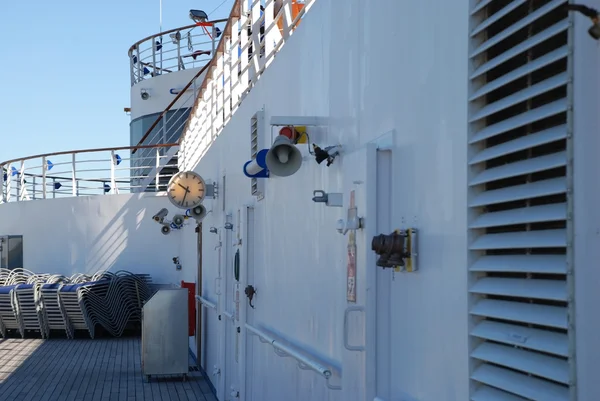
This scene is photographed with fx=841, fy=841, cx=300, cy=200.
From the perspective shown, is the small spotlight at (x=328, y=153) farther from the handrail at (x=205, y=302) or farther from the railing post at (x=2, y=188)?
A: the railing post at (x=2, y=188)

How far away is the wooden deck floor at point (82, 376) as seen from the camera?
7.99m

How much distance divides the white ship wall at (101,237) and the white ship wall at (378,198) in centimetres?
944

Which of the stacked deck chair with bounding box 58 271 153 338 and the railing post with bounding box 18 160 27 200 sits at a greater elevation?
the railing post with bounding box 18 160 27 200

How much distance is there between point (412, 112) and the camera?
2.64 metres

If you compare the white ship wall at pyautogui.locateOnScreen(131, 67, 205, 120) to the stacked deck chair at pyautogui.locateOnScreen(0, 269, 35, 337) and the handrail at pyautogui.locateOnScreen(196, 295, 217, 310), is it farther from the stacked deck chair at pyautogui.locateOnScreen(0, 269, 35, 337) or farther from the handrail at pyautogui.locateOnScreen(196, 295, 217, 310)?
the handrail at pyautogui.locateOnScreen(196, 295, 217, 310)

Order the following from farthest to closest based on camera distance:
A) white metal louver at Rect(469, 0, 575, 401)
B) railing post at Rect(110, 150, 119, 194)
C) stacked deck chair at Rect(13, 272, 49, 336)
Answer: railing post at Rect(110, 150, 119, 194)
stacked deck chair at Rect(13, 272, 49, 336)
white metal louver at Rect(469, 0, 575, 401)

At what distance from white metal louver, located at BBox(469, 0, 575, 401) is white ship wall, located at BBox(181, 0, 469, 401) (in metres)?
0.08

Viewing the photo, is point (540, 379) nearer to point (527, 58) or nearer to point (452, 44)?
point (527, 58)

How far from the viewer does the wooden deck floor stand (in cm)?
799

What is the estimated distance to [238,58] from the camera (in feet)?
24.2

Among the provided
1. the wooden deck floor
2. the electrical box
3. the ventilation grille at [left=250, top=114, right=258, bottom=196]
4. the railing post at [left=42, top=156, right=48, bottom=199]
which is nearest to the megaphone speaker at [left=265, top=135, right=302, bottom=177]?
the ventilation grille at [left=250, top=114, right=258, bottom=196]

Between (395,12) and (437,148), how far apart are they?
65cm

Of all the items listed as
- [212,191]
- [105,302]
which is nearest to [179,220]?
[105,302]

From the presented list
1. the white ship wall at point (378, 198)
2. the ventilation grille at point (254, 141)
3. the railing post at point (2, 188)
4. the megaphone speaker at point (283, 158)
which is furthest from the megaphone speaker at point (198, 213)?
the railing post at point (2, 188)
